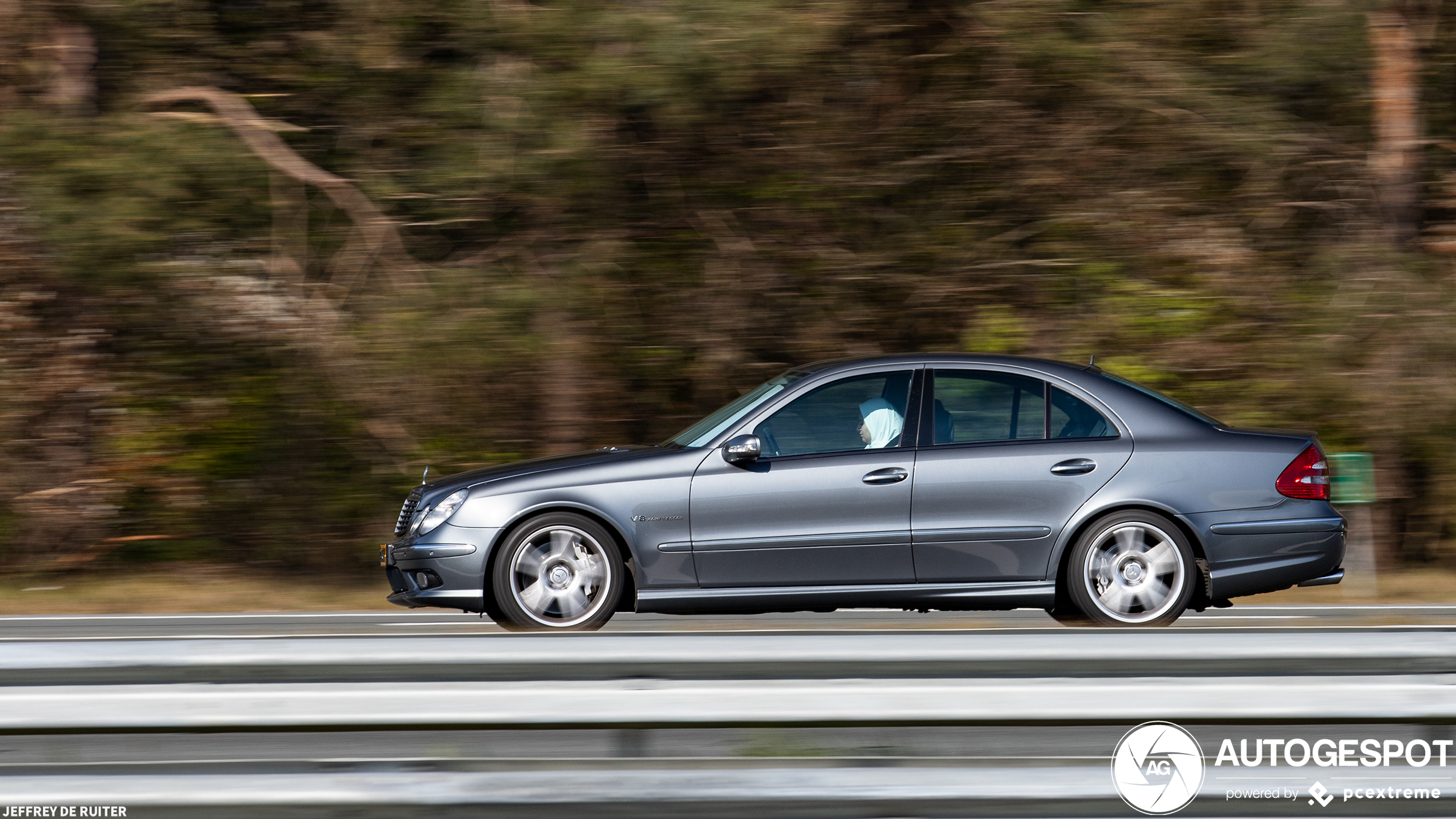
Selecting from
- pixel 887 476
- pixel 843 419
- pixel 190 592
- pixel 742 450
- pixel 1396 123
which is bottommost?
pixel 190 592

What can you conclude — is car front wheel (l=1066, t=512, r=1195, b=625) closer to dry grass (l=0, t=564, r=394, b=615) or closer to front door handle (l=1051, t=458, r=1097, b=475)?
front door handle (l=1051, t=458, r=1097, b=475)

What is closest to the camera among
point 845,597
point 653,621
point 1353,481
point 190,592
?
point 845,597

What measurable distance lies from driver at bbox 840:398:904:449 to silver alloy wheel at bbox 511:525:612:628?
1.43m

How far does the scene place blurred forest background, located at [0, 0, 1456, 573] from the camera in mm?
11344

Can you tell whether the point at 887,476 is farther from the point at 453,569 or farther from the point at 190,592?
the point at 190,592

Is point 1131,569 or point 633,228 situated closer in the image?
point 1131,569

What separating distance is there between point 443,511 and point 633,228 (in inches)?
201

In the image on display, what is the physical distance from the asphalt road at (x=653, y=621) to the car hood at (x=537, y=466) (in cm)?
79

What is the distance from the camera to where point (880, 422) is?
7227 millimetres

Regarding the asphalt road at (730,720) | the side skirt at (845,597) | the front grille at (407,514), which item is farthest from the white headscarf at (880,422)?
the asphalt road at (730,720)

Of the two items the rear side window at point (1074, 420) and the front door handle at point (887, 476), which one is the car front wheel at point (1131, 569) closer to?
the rear side window at point (1074, 420)

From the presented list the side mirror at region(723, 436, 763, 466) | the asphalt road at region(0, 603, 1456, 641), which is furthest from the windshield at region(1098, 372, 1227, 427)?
the side mirror at region(723, 436, 763, 466)
